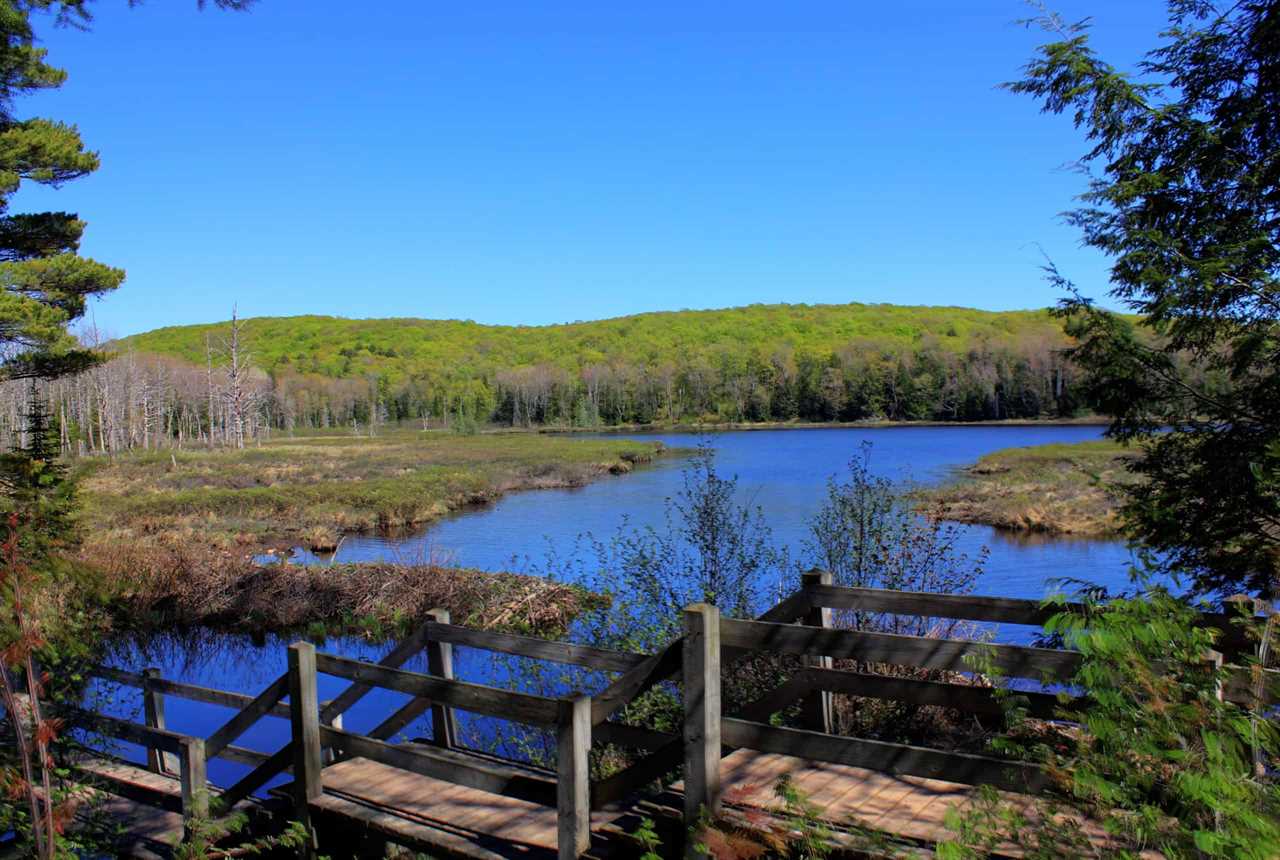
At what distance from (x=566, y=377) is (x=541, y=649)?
5332 inches

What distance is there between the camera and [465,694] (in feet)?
16.4

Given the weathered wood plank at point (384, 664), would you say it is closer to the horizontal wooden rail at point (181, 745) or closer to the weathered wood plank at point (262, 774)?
the weathered wood plank at point (262, 774)

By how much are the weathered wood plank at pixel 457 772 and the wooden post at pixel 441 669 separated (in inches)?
40.8

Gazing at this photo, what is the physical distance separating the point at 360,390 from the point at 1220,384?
14432 cm

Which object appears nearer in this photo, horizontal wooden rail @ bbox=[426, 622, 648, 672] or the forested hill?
horizontal wooden rail @ bbox=[426, 622, 648, 672]

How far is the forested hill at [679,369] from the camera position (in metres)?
114

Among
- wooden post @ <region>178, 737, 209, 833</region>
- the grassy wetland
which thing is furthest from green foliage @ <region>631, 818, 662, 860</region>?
the grassy wetland

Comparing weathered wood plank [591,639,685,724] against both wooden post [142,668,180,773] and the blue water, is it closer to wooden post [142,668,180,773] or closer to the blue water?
the blue water

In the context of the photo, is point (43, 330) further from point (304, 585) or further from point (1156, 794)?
point (1156, 794)

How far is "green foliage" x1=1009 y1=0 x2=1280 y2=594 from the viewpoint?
611 cm

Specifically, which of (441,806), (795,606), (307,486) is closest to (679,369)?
(307,486)

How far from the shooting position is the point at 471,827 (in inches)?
205

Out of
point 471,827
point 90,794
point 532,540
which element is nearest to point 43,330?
point 90,794

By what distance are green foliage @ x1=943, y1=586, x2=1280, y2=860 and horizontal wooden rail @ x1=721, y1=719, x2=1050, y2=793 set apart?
45 centimetres
